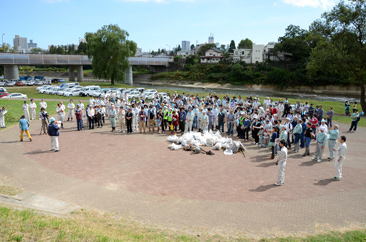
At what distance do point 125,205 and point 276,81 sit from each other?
70783mm

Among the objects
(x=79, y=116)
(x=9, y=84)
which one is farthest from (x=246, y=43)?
(x=79, y=116)

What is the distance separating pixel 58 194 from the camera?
944 centimetres

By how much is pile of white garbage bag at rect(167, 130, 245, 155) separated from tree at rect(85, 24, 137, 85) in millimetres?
41653

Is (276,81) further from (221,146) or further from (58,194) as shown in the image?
(58,194)

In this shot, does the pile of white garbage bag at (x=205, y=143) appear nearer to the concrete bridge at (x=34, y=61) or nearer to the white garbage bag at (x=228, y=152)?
the white garbage bag at (x=228, y=152)

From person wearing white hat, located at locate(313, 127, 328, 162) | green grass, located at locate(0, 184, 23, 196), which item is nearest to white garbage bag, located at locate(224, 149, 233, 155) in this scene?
person wearing white hat, located at locate(313, 127, 328, 162)

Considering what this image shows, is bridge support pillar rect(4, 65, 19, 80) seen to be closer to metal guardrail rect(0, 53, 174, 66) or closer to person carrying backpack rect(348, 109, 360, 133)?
metal guardrail rect(0, 53, 174, 66)

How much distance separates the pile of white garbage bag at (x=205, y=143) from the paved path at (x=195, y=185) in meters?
0.49

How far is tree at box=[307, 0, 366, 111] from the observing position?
1144 inches

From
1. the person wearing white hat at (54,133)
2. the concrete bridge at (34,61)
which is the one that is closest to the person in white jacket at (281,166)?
the person wearing white hat at (54,133)

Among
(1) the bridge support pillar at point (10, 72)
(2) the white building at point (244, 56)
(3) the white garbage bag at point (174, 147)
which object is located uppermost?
(2) the white building at point (244, 56)

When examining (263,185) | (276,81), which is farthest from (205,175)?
(276,81)

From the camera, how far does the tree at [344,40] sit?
1144 inches

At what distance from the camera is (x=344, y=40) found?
98.3 feet
